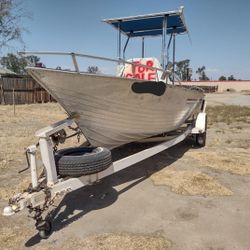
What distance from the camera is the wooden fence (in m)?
17.9

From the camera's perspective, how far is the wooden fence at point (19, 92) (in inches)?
704

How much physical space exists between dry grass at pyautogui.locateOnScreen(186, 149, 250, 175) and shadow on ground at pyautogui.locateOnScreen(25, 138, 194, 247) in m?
0.43

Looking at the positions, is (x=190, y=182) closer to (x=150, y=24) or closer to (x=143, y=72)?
(x=143, y=72)

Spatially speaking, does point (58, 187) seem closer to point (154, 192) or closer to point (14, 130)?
point (154, 192)

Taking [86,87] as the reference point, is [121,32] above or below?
above

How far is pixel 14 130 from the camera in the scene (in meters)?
8.23

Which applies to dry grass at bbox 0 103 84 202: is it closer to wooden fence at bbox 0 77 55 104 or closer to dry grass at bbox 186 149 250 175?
dry grass at bbox 186 149 250 175

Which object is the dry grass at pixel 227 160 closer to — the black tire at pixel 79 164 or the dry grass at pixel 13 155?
the black tire at pixel 79 164

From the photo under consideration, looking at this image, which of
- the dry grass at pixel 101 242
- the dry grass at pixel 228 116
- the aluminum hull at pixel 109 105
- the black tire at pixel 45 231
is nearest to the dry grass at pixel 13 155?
the dry grass at pixel 101 242

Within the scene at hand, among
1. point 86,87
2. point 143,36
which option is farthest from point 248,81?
point 86,87

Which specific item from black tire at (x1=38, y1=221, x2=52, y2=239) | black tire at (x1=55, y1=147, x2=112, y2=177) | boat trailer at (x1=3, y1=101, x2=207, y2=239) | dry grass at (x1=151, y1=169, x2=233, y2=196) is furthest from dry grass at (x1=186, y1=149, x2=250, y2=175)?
black tire at (x1=38, y1=221, x2=52, y2=239)

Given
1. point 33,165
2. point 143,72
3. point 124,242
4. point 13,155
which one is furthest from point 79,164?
point 13,155

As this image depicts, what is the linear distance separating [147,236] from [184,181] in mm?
1583

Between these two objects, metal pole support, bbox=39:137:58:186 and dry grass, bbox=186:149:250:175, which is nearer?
metal pole support, bbox=39:137:58:186
